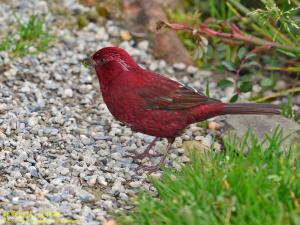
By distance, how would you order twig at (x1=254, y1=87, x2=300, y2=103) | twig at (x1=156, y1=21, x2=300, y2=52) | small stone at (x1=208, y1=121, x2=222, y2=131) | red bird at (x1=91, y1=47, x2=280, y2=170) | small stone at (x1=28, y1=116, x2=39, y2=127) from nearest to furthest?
red bird at (x1=91, y1=47, x2=280, y2=170) → small stone at (x1=28, y1=116, x2=39, y2=127) → twig at (x1=156, y1=21, x2=300, y2=52) → small stone at (x1=208, y1=121, x2=222, y2=131) → twig at (x1=254, y1=87, x2=300, y2=103)

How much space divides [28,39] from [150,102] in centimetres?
197

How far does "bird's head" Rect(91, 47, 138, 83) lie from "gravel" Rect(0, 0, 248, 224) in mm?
584

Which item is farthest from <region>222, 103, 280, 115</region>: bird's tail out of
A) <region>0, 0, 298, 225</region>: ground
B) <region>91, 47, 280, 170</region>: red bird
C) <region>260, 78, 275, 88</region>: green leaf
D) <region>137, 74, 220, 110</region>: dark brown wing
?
<region>260, 78, 275, 88</region>: green leaf

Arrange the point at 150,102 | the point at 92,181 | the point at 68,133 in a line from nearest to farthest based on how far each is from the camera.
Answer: the point at 92,181, the point at 150,102, the point at 68,133

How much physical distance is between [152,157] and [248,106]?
87 cm

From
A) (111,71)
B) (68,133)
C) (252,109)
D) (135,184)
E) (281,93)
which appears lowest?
(135,184)

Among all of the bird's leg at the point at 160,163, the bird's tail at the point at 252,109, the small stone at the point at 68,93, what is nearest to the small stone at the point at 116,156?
the bird's leg at the point at 160,163

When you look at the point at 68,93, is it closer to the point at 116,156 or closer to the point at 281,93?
the point at 116,156

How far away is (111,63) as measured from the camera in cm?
522

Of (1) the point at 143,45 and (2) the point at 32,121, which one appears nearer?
(2) the point at 32,121

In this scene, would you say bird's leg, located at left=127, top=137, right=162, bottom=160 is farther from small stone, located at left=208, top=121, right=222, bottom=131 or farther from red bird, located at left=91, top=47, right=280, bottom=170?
small stone, located at left=208, top=121, right=222, bottom=131

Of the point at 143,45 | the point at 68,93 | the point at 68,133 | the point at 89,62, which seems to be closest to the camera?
the point at 89,62

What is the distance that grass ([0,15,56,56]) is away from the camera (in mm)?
6373

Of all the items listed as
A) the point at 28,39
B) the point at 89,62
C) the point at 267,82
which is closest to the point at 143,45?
the point at 28,39
